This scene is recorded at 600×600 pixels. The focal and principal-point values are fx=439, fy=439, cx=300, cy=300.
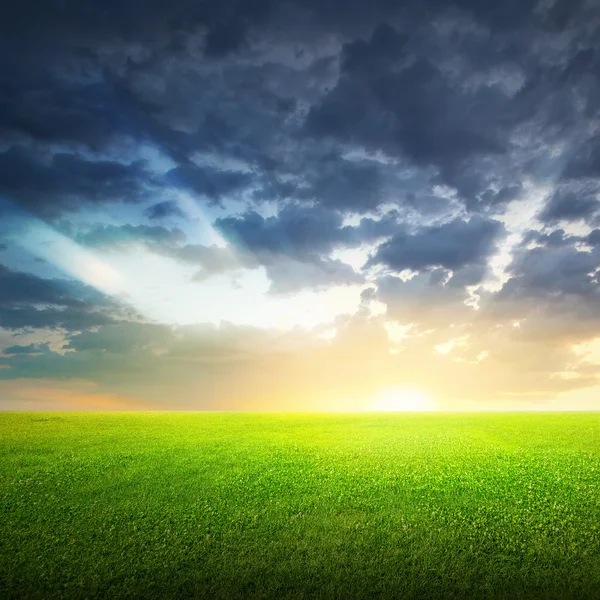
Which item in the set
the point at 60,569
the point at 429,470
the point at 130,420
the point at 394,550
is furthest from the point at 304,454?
the point at 130,420

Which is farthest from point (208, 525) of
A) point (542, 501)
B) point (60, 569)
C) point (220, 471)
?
point (542, 501)

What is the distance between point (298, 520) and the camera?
52.9 feet

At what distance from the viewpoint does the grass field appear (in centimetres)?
1241

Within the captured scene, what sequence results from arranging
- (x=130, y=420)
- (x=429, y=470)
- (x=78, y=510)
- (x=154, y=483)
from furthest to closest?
(x=130, y=420) < (x=429, y=470) < (x=154, y=483) < (x=78, y=510)

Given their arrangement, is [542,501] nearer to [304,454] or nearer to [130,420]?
[304,454]

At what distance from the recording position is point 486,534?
15.1 metres

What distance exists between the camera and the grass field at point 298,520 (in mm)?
12411

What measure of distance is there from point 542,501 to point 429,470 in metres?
5.07

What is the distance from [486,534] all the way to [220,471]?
40.5 ft

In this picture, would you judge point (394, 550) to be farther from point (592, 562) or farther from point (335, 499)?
point (592, 562)

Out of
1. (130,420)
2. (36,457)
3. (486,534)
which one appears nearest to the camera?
(486,534)

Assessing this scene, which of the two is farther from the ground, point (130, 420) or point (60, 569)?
point (130, 420)

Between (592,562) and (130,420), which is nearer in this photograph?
(592,562)

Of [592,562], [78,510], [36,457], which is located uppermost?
[36,457]
